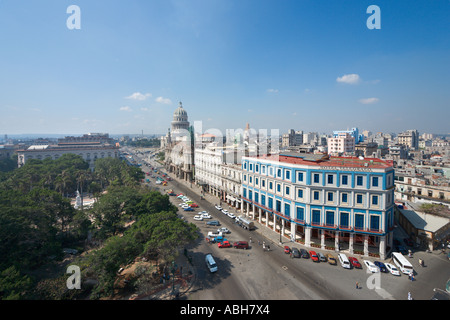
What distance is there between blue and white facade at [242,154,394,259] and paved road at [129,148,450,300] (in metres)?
4.90

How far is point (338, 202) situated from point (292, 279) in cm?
1452

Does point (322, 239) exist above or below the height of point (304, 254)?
above

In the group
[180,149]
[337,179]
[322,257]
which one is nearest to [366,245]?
[322,257]

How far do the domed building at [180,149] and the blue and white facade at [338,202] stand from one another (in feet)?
177

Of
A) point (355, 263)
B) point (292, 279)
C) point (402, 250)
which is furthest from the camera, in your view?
point (402, 250)

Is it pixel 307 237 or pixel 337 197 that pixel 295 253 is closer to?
pixel 307 237

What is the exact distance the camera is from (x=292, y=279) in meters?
29.0

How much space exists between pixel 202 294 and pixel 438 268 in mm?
34694

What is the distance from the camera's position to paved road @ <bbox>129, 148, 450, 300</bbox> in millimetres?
26125

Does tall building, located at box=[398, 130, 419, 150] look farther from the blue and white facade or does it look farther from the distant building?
the distant building
